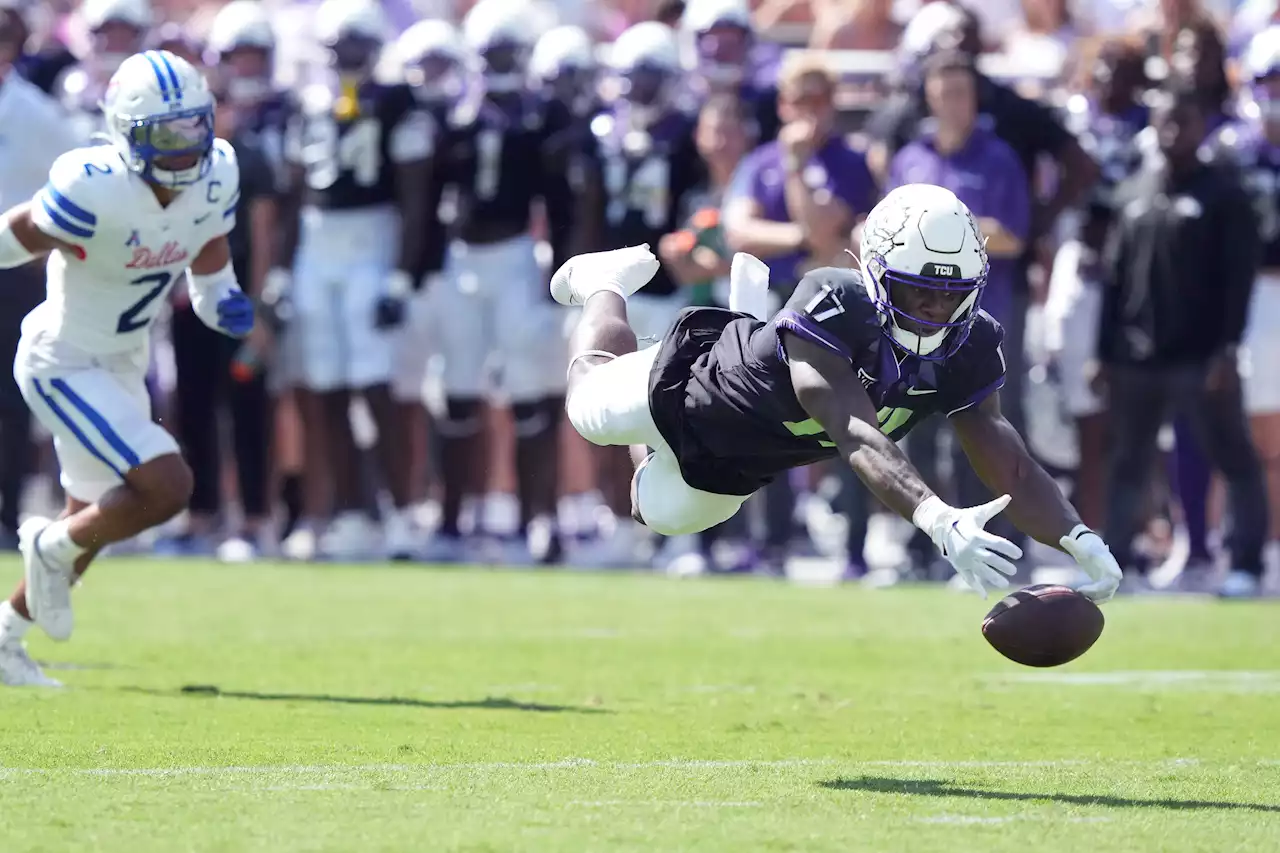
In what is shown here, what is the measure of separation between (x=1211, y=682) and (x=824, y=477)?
5968mm

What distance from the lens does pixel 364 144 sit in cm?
1141

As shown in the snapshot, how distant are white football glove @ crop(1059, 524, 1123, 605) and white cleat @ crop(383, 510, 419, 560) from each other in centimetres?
683

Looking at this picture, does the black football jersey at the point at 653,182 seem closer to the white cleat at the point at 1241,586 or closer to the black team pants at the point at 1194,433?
the black team pants at the point at 1194,433

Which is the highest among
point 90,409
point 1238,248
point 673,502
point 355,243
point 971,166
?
point 971,166

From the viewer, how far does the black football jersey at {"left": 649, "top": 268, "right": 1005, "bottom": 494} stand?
5.34m

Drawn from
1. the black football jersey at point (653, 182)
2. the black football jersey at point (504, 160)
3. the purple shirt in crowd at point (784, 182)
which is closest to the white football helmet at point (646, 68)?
the black football jersey at point (653, 182)

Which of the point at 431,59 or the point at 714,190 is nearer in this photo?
the point at 714,190

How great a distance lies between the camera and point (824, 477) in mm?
13125

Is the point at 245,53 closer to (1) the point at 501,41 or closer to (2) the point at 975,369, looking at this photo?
(1) the point at 501,41

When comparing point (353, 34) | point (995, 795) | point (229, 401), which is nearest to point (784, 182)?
point (353, 34)

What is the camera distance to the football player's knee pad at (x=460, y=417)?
38.3 ft

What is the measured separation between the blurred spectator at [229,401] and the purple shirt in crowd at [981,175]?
11.6 ft

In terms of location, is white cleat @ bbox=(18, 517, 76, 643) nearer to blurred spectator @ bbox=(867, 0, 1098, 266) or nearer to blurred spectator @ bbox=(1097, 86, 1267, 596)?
blurred spectator @ bbox=(867, 0, 1098, 266)

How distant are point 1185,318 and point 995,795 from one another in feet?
18.6
